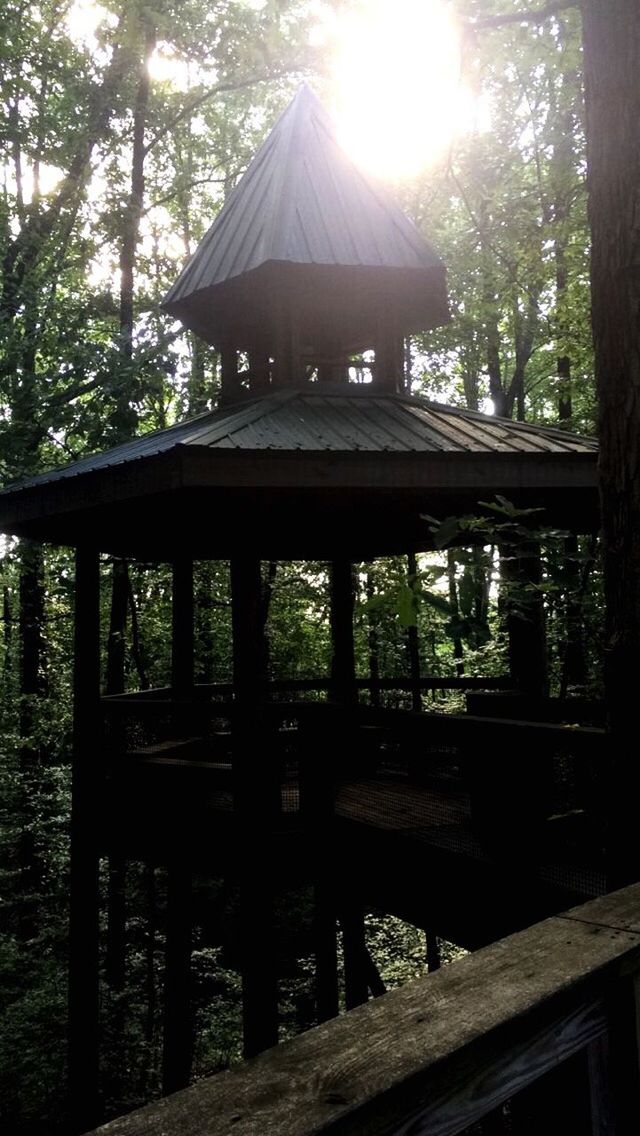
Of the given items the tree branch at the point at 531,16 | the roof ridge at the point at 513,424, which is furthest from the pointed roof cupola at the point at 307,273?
the tree branch at the point at 531,16

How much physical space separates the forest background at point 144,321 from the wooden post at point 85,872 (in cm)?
257

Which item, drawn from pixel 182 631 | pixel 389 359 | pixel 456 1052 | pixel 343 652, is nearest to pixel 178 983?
pixel 182 631

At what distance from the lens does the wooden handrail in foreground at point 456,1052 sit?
1.22 m

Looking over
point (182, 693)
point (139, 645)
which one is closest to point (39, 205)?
point (139, 645)

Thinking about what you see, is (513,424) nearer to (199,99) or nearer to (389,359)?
(389,359)

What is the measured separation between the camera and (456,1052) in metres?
1.38

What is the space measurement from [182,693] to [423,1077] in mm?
8780

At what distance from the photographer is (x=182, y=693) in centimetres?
993

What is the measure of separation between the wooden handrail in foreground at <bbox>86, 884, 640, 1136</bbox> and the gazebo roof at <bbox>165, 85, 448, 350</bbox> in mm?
7081

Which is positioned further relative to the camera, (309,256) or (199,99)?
(199,99)

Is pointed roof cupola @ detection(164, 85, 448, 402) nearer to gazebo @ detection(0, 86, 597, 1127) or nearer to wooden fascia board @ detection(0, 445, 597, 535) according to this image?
gazebo @ detection(0, 86, 597, 1127)

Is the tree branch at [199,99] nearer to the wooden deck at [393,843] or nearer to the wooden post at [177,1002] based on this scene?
the wooden deck at [393,843]

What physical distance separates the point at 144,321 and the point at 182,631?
7652 millimetres

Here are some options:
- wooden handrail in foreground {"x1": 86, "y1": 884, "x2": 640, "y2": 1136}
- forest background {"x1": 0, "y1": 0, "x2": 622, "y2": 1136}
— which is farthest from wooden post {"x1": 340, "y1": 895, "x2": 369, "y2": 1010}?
wooden handrail in foreground {"x1": 86, "y1": 884, "x2": 640, "y2": 1136}
